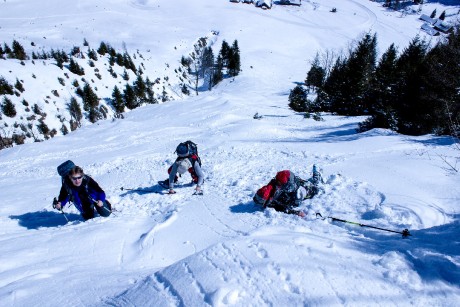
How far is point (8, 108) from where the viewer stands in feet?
58.6

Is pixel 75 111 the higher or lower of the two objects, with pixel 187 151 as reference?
lower

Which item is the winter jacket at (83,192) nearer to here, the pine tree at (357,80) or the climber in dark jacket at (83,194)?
the climber in dark jacket at (83,194)

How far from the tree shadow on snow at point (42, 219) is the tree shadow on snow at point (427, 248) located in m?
5.96

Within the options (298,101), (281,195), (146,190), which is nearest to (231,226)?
(281,195)

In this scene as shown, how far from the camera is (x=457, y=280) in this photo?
2.70 meters

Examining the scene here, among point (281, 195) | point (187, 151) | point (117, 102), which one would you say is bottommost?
point (117, 102)

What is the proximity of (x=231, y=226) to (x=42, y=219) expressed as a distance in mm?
4490

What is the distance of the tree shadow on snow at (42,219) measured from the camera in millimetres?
5945

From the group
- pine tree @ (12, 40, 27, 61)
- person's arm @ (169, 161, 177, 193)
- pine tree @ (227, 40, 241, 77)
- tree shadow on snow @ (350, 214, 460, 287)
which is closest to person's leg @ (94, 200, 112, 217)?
person's arm @ (169, 161, 177, 193)

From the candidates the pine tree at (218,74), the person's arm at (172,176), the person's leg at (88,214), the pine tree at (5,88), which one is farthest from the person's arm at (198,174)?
the pine tree at (218,74)

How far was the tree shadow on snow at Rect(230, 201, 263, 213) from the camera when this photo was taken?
18.7 ft

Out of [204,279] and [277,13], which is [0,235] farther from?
[277,13]

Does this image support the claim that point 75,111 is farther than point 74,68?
No

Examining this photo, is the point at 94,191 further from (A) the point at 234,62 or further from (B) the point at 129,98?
(A) the point at 234,62
